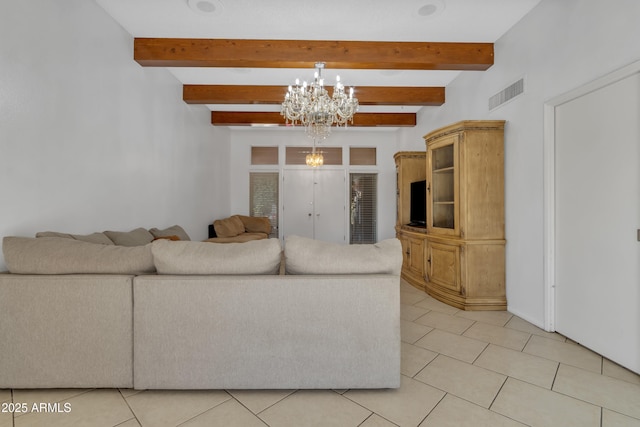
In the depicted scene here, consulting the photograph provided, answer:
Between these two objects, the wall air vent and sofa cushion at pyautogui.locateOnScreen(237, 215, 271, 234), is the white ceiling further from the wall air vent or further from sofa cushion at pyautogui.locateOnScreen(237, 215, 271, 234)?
sofa cushion at pyautogui.locateOnScreen(237, 215, 271, 234)

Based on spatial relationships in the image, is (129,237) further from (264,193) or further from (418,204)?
(264,193)

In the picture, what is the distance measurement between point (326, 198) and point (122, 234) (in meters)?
4.70

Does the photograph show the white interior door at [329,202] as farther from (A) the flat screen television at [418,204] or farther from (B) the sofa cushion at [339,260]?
(B) the sofa cushion at [339,260]

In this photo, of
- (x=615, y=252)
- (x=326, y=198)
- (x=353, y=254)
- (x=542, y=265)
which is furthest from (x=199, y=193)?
(x=615, y=252)

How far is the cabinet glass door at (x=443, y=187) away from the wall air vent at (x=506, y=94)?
2.19 ft

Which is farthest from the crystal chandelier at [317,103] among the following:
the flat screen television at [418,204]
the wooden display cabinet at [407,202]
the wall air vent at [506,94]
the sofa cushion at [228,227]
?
the sofa cushion at [228,227]

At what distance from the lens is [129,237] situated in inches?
108

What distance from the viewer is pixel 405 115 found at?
5773mm

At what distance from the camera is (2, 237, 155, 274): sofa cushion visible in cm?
163

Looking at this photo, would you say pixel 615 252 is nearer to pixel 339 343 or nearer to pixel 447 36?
pixel 339 343

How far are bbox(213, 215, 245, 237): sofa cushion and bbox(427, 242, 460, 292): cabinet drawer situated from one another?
365cm

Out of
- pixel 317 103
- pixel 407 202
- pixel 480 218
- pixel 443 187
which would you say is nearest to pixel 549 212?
pixel 480 218

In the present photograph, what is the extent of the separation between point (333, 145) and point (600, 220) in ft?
17.4

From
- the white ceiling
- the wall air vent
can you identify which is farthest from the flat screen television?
the white ceiling
